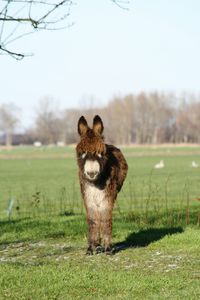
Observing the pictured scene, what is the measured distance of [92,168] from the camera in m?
8.08

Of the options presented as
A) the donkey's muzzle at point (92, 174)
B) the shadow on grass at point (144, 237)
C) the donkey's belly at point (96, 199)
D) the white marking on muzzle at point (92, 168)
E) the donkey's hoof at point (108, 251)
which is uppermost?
the white marking on muzzle at point (92, 168)

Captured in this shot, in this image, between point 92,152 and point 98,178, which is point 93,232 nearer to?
point 98,178

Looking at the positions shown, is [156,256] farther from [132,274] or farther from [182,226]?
[182,226]

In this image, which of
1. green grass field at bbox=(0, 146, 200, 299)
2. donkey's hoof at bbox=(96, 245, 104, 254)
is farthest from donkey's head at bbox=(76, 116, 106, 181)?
green grass field at bbox=(0, 146, 200, 299)

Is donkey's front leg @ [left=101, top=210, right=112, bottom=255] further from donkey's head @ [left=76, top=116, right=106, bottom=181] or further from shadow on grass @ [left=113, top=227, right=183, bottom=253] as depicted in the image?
donkey's head @ [left=76, top=116, right=106, bottom=181]

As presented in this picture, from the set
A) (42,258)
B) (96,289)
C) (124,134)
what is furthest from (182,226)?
(124,134)

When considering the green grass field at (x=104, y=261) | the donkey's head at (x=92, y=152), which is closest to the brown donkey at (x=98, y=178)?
the donkey's head at (x=92, y=152)

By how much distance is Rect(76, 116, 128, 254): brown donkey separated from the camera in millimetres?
8125

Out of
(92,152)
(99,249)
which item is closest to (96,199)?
(99,249)

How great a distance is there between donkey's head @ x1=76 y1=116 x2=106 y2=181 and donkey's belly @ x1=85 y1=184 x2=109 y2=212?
382 millimetres

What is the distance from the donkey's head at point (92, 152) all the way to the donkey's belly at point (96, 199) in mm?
382

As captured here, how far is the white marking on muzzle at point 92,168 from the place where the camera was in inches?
318

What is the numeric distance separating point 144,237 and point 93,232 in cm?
164

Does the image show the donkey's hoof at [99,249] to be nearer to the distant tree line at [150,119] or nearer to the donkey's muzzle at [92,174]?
the donkey's muzzle at [92,174]
